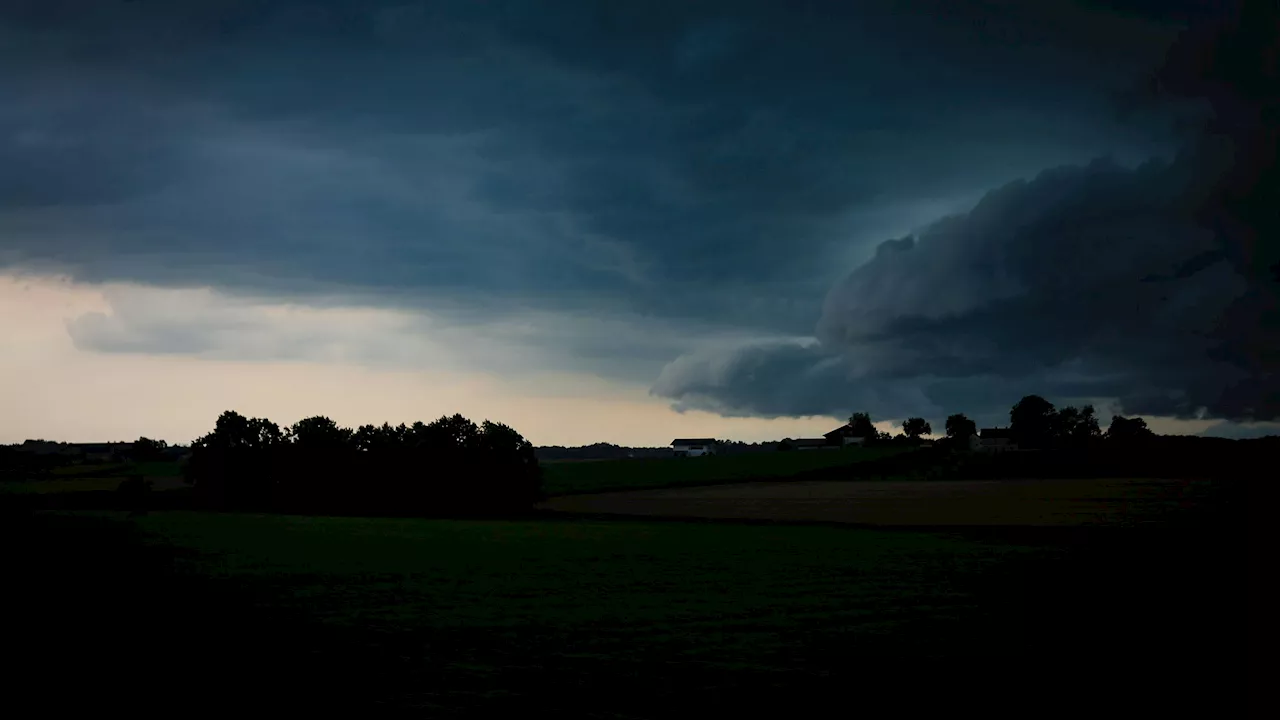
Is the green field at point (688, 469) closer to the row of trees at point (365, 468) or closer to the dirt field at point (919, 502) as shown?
the dirt field at point (919, 502)

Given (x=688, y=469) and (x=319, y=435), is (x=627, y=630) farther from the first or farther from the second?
(x=688, y=469)

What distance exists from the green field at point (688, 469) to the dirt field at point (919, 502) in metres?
8.57

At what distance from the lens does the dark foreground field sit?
16281 mm

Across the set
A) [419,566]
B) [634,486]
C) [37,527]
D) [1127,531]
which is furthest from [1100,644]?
[634,486]

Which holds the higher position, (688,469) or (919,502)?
(688,469)

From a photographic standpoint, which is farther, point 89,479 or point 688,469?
point 688,469

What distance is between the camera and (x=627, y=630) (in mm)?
24000

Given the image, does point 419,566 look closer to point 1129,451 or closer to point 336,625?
point 336,625

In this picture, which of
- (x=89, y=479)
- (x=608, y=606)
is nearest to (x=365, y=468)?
(x=89, y=479)

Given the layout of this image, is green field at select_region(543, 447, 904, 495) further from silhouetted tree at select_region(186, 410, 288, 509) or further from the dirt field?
silhouetted tree at select_region(186, 410, 288, 509)

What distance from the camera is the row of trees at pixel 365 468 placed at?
10912 centimetres

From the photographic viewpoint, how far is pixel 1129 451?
458 feet

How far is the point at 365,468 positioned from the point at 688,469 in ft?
180

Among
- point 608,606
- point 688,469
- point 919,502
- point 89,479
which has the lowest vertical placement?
point 608,606
